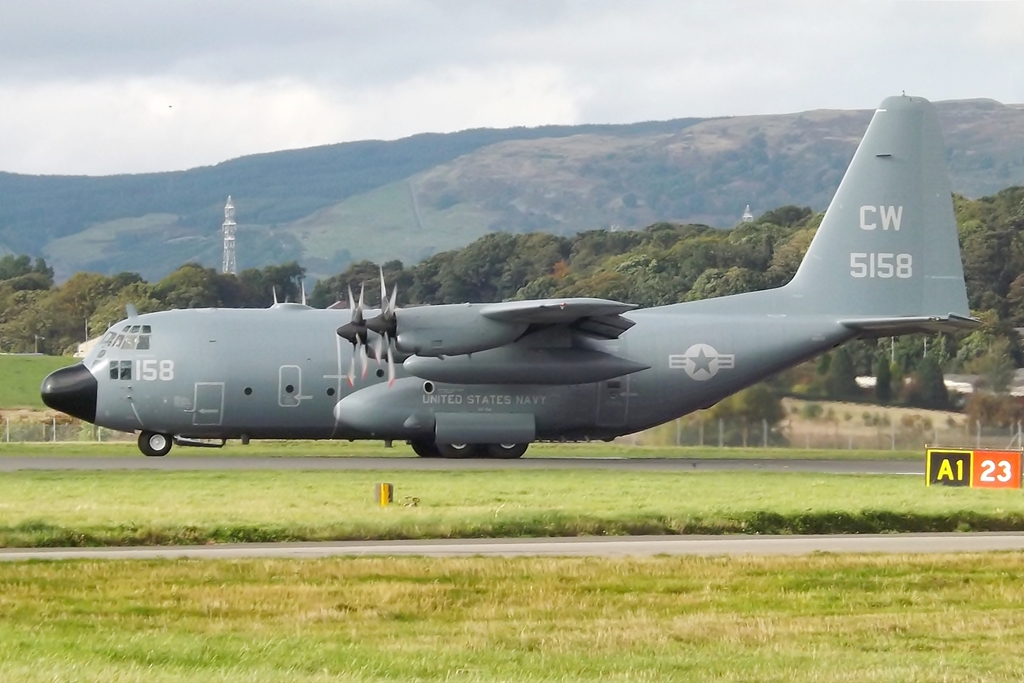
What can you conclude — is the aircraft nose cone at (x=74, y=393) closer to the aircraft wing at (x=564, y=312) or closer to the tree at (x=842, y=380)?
the aircraft wing at (x=564, y=312)

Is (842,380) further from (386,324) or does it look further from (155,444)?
(155,444)

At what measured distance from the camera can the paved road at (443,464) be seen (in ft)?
108

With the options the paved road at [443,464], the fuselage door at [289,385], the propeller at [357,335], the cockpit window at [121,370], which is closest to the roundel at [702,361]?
the paved road at [443,464]

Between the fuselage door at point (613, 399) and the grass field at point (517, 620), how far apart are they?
1870 centimetres

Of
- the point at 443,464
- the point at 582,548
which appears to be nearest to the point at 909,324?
the point at 443,464

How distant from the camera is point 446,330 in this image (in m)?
34.0

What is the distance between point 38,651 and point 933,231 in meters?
30.6

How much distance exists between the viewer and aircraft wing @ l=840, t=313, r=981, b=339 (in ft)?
121

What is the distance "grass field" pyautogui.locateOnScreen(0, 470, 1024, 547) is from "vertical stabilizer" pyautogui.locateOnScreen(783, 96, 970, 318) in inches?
321

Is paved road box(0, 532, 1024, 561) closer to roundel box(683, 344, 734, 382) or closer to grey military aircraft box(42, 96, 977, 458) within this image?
grey military aircraft box(42, 96, 977, 458)

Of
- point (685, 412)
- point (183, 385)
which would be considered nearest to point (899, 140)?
point (685, 412)

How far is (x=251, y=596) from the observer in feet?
48.2

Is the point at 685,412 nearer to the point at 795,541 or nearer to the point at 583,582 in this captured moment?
the point at 795,541

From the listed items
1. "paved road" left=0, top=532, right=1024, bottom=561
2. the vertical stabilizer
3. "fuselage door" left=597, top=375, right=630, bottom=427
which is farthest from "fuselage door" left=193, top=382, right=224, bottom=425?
"paved road" left=0, top=532, right=1024, bottom=561
